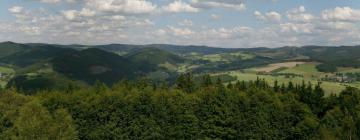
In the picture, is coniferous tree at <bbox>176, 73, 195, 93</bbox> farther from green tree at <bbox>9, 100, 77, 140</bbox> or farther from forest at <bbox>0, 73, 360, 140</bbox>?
green tree at <bbox>9, 100, 77, 140</bbox>

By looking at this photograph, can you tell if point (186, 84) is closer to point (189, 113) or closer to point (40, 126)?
point (189, 113)

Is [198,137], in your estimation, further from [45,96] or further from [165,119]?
[45,96]

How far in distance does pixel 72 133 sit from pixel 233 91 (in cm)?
4929

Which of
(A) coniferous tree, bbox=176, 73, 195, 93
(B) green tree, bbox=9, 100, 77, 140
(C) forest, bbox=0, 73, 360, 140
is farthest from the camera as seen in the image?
(A) coniferous tree, bbox=176, 73, 195, 93

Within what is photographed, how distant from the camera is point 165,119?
401 ft

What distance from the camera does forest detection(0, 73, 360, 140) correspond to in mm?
120375

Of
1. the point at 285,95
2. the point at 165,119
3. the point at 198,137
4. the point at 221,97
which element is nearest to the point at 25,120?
the point at 165,119

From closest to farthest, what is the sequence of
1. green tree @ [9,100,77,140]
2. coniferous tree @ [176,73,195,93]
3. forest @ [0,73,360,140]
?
1. green tree @ [9,100,77,140]
2. forest @ [0,73,360,140]
3. coniferous tree @ [176,73,195,93]

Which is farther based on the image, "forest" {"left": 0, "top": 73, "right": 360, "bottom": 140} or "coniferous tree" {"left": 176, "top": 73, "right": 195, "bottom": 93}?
"coniferous tree" {"left": 176, "top": 73, "right": 195, "bottom": 93}

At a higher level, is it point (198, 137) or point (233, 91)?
point (233, 91)

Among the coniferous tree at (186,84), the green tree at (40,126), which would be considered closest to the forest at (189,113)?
the green tree at (40,126)

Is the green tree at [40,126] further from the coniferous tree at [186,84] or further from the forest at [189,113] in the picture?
the coniferous tree at [186,84]

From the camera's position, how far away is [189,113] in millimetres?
122562

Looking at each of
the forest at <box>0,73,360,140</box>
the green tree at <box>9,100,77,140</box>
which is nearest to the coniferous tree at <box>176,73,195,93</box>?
the forest at <box>0,73,360,140</box>
